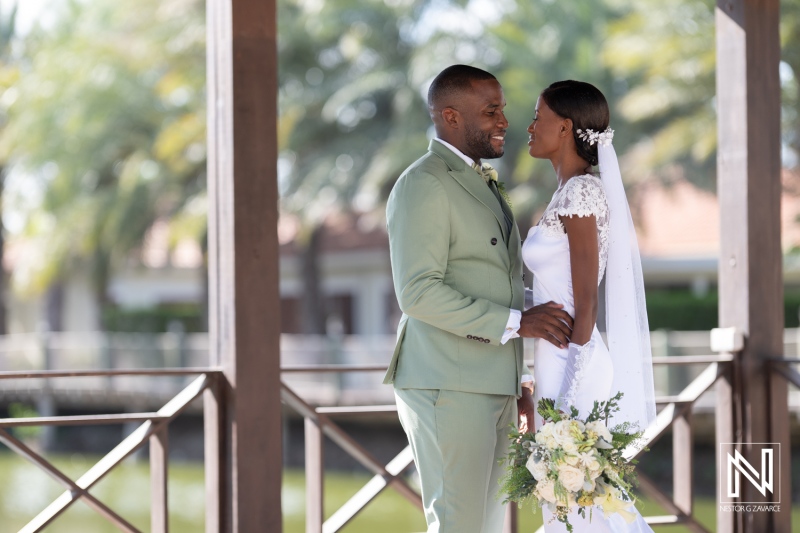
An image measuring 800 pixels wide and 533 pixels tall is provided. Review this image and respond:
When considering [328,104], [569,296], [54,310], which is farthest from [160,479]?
A: [54,310]

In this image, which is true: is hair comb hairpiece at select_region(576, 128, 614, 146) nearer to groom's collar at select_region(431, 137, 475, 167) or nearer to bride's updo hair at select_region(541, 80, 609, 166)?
bride's updo hair at select_region(541, 80, 609, 166)

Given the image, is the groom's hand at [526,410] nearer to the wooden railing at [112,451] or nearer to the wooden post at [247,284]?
the wooden post at [247,284]

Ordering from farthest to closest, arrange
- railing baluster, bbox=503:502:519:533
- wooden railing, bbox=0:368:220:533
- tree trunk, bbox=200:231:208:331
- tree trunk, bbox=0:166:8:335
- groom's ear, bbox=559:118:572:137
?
1. tree trunk, bbox=0:166:8:335
2. tree trunk, bbox=200:231:208:331
3. railing baluster, bbox=503:502:519:533
4. wooden railing, bbox=0:368:220:533
5. groom's ear, bbox=559:118:572:137

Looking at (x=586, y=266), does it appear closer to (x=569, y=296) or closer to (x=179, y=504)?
(x=569, y=296)

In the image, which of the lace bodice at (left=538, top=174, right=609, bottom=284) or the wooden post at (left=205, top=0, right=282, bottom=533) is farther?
the wooden post at (left=205, top=0, right=282, bottom=533)

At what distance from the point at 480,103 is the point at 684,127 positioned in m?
11.9

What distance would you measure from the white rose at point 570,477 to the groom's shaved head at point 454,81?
44.7 inches

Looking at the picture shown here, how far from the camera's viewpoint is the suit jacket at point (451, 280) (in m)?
3.11

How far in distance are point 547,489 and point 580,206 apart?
0.84 meters

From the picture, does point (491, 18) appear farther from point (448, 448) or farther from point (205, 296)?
point (448, 448)

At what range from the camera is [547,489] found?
3033 mm

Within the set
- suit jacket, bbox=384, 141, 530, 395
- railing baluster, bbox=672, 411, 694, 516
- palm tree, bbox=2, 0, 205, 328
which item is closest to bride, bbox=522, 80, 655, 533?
suit jacket, bbox=384, 141, 530, 395

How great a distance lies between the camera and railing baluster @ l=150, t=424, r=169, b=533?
3.99 m

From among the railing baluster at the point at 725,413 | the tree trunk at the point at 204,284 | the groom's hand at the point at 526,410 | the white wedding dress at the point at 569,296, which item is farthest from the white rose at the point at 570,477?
the tree trunk at the point at 204,284
